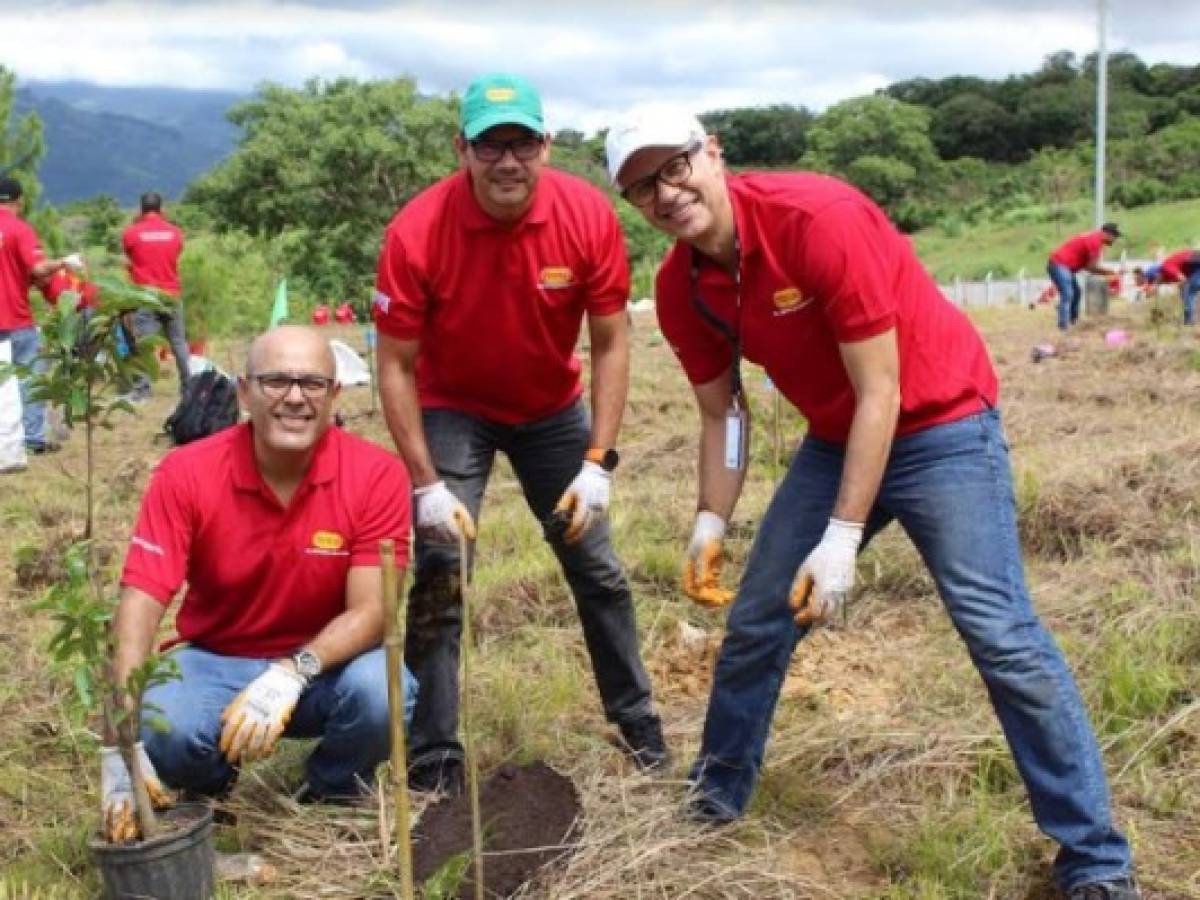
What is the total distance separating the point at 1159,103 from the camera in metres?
55.9

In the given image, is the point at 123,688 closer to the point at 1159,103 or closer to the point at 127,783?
the point at 127,783

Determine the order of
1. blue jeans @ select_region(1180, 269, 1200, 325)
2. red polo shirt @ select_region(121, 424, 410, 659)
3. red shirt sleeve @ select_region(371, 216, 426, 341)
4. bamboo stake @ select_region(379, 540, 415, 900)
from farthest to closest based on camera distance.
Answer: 1. blue jeans @ select_region(1180, 269, 1200, 325)
2. red shirt sleeve @ select_region(371, 216, 426, 341)
3. red polo shirt @ select_region(121, 424, 410, 659)
4. bamboo stake @ select_region(379, 540, 415, 900)

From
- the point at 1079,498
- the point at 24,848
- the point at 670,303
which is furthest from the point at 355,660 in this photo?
the point at 1079,498

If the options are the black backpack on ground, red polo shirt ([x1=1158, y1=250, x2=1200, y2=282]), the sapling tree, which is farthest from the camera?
red polo shirt ([x1=1158, y1=250, x2=1200, y2=282])

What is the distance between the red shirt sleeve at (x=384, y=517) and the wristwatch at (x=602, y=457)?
447 mm

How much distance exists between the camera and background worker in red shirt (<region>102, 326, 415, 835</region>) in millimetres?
2736

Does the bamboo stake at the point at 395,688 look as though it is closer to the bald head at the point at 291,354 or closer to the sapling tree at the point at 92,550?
the sapling tree at the point at 92,550

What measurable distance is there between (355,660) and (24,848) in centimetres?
88

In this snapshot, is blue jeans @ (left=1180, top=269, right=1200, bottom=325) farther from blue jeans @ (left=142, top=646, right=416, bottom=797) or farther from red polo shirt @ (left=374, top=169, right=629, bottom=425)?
blue jeans @ (left=142, top=646, right=416, bottom=797)

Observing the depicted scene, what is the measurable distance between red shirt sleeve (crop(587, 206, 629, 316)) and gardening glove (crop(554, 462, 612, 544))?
15.3 inches

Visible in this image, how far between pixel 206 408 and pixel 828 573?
5202 millimetres

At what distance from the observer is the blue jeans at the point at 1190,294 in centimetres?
1222

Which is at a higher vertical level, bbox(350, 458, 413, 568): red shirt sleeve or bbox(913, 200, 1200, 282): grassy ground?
bbox(350, 458, 413, 568): red shirt sleeve

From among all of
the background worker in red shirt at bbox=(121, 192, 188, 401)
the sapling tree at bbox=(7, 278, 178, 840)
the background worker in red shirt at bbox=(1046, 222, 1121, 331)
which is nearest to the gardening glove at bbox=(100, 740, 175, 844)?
the sapling tree at bbox=(7, 278, 178, 840)
